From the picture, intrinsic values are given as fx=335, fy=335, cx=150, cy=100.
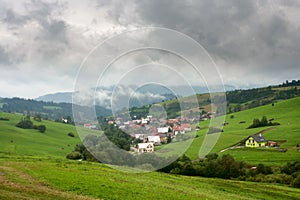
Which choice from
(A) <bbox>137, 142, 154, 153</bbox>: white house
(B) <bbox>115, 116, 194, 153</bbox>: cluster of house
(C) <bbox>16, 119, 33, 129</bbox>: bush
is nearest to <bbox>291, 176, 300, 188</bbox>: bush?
(B) <bbox>115, 116, 194, 153</bbox>: cluster of house

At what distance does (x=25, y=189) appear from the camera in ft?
80.4

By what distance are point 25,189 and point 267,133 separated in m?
120

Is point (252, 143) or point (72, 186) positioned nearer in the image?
point (72, 186)

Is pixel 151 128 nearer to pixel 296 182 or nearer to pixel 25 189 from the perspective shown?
pixel 25 189

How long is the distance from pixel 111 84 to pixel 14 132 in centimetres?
11760

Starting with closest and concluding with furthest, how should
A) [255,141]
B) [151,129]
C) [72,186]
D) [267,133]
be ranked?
[72,186] → [151,129] → [255,141] → [267,133]

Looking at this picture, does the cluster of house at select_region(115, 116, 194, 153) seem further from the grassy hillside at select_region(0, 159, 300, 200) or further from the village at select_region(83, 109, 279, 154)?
the grassy hillside at select_region(0, 159, 300, 200)

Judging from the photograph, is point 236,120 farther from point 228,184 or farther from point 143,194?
point 143,194

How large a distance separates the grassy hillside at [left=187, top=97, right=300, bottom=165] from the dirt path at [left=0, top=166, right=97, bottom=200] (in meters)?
69.2

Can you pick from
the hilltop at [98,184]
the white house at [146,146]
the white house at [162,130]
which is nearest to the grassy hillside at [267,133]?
the white house at [146,146]

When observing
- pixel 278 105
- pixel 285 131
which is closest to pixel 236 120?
pixel 278 105

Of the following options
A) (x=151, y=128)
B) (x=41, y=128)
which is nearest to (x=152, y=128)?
(x=151, y=128)

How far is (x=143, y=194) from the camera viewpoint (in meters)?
28.3

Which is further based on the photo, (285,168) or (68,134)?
(68,134)
